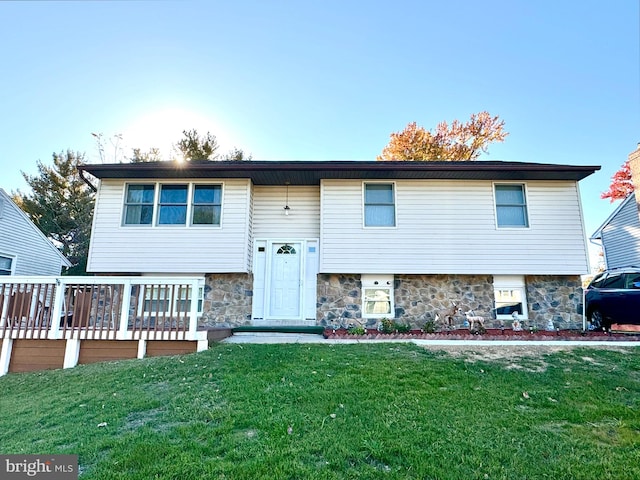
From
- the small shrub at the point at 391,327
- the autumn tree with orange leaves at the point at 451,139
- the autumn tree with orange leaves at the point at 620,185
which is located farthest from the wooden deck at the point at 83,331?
the autumn tree with orange leaves at the point at 620,185

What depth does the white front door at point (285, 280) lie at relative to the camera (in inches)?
350

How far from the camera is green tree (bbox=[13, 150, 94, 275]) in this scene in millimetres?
20031

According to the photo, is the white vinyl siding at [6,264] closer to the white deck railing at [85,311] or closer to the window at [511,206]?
the white deck railing at [85,311]

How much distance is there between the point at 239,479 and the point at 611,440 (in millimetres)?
2880

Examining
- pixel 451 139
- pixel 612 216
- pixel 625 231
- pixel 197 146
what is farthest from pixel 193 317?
pixel 197 146

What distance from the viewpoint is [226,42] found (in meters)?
10.2

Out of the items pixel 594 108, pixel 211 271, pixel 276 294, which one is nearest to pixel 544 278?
pixel 276 294

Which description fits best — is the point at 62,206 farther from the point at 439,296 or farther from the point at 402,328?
the point at 439,296

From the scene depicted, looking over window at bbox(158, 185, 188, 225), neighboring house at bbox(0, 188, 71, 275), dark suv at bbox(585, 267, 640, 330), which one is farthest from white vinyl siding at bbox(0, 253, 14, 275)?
dark suv at bbox(585, 267, 640, 330)

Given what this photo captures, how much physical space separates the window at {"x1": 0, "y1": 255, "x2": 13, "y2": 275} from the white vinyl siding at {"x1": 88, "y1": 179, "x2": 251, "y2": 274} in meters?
5.47

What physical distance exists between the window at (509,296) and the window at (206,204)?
7.38 m

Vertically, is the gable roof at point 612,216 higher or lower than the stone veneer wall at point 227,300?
higher

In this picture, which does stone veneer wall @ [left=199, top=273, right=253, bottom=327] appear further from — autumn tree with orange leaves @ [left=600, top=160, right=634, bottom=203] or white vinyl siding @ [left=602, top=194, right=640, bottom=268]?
autumn tree with orange leaves @ [left=600, top=160, right=634, bottom=203]

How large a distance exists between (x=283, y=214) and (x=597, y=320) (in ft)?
27.3
